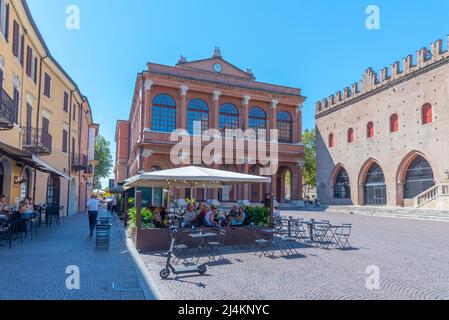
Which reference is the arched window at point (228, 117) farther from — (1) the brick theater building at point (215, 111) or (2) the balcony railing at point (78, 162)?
(2) the balcony railing at point (78, 162)

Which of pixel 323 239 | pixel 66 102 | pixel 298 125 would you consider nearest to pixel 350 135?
pixel 298 125

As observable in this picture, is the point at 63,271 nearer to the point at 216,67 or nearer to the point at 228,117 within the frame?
the point at 228,117

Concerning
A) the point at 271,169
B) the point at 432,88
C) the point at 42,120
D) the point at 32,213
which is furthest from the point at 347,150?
the point at 32,213

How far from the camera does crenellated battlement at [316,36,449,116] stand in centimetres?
2650

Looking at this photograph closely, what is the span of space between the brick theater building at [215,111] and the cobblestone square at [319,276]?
23.2m

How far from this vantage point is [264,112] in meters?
37.2

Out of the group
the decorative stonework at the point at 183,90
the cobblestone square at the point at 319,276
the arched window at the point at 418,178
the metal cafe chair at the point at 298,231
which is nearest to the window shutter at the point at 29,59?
the cobblestone square at the point at 319,276

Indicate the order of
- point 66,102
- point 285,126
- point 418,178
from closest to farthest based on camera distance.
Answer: point 66,102 → point 418,178 → point 285,126

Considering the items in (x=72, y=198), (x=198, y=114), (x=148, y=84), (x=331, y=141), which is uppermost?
(x=148, y=84)

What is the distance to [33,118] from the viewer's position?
17203 millimetres

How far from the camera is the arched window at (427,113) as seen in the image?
88.8 feet

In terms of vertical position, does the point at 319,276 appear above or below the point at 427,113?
below

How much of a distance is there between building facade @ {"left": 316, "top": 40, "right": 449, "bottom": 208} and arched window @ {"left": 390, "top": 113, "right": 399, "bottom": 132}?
50 millimetres

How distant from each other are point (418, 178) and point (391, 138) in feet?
14.6
